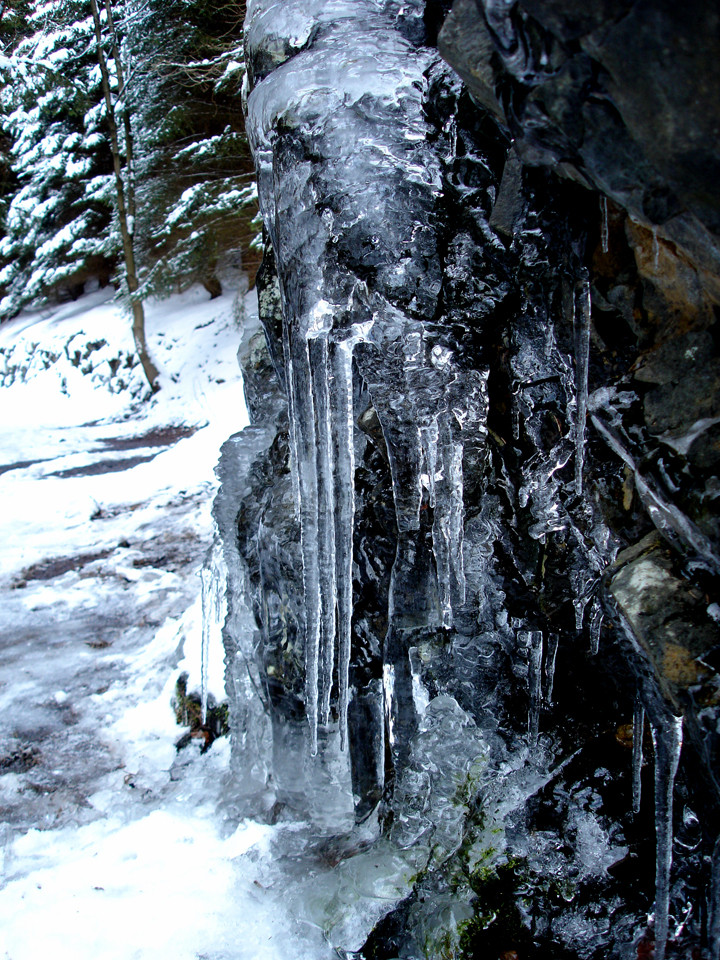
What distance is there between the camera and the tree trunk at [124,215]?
11930mm

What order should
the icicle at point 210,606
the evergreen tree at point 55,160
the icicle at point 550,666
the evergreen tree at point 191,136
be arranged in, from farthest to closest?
the evergreen tree at point 55,160
the evergreen tree at point 191,136
the icicle at point 210,606
the icicle at point 550,666

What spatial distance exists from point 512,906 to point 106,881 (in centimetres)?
159

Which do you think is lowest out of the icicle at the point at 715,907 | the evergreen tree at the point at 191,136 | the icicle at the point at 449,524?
the icicle at the point at 715,907

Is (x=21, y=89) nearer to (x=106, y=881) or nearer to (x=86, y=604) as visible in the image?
(x=86, y=604)

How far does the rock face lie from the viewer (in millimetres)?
1688

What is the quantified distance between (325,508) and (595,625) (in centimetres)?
109

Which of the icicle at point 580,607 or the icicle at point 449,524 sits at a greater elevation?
the icicle at point 449,524

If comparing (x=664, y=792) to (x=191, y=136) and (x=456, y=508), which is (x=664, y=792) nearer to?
(x=456, y=508)

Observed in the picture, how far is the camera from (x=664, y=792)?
1.68 metres

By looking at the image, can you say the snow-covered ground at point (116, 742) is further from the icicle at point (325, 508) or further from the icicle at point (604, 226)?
the icicle at point (604, 226)

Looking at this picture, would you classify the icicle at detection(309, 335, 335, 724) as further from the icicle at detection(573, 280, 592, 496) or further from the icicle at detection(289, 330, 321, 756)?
the icicle at detection(573, 280, 592, 496)

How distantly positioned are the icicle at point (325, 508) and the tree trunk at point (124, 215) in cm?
1192

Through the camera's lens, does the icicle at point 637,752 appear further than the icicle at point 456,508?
No

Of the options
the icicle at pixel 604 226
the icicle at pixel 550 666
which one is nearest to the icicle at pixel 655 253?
the icicle at pixel 604 226
